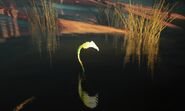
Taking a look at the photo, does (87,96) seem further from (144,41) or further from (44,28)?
(44,28)

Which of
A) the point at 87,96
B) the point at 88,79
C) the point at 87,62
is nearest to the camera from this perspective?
the point at 87,96

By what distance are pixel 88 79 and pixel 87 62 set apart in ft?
1.55

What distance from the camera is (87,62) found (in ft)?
14.3

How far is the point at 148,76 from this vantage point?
413 cm

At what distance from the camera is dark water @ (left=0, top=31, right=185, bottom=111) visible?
3430 millimetres

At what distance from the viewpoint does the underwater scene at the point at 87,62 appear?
3.48 m

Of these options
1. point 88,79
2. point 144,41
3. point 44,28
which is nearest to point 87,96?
point 88,79

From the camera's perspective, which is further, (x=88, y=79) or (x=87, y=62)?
(x=87, y=62)

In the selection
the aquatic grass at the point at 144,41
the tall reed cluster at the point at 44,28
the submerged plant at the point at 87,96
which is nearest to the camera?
the submerged plant at the point at 87,96

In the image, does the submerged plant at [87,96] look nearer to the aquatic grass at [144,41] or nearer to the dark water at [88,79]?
the dark water at [88,79]

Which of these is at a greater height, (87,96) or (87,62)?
(87,62)

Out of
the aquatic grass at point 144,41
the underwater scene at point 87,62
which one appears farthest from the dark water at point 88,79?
the aquatic grass at point 144,41

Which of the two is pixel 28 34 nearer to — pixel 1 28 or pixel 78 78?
pixel 1 28

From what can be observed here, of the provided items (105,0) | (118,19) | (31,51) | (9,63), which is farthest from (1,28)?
(105,0)
